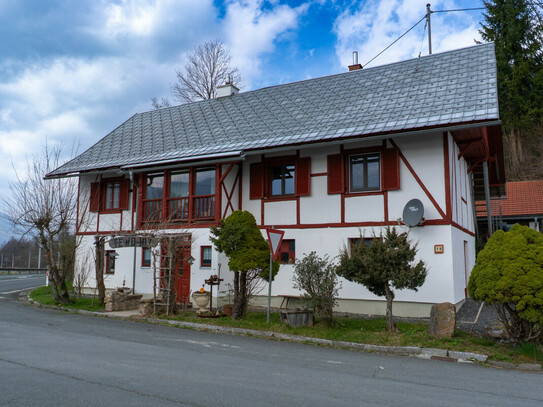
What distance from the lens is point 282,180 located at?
50.2 ft

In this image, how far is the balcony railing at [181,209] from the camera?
15598 mm

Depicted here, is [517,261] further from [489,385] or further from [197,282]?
[197,282]

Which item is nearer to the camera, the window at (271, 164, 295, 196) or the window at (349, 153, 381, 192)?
the window at (349, 153, 381, 192)

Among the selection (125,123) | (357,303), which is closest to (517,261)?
(357,303)

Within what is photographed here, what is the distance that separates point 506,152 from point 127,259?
3186cm

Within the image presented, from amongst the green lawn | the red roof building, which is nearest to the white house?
the green lawn

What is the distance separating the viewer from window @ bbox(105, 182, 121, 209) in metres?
18.5

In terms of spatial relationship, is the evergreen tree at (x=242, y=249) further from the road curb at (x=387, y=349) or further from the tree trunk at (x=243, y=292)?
the road curb at (x=387, y=349)

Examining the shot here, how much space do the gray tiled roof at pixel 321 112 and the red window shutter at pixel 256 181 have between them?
37.4 inches

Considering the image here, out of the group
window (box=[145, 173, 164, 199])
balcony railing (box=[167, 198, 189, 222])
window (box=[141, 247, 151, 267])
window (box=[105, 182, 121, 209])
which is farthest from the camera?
window (box=[105, 182, 121, 209])

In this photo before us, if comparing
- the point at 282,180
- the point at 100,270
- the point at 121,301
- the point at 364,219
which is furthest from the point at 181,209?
the point at 364,219

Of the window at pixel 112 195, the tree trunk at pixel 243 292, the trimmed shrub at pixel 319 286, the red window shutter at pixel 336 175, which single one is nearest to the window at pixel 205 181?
the window at pixel 112 195

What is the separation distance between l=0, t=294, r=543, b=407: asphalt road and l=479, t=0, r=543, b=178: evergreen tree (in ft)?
104

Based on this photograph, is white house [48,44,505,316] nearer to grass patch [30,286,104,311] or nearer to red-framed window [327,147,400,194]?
red-framed window [327,147,400,194]
